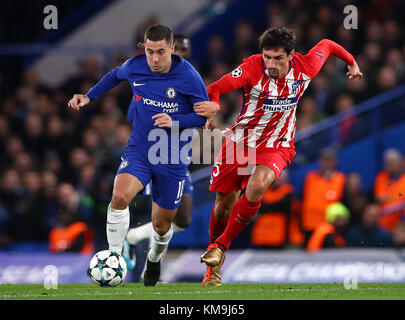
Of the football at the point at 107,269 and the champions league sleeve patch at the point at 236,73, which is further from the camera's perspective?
the champions league sleeve patch at the point at 236,73

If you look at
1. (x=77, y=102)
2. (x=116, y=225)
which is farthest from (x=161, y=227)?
(x=77, y=102)

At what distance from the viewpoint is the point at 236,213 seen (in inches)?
351

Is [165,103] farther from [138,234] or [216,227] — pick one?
[138,234]

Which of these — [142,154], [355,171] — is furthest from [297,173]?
[142,154]

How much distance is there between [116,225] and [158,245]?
85 cm

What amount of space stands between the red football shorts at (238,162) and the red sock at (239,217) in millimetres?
280

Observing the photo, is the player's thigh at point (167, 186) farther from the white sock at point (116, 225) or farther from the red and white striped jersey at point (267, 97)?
the red and white striped jersey at point (267, 97)

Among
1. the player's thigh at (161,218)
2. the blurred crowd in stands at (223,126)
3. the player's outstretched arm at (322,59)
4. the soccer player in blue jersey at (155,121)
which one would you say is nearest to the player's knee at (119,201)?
the soccer player in blue jersey at (155,121)

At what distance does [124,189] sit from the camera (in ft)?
27.2

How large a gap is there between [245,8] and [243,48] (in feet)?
8.19

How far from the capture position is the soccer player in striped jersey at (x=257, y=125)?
8625mm

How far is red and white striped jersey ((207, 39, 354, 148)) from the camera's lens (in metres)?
8.74

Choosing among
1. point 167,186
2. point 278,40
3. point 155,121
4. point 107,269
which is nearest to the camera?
point 107,269

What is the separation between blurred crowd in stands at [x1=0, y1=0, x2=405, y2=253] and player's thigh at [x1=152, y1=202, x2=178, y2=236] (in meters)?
2.60
